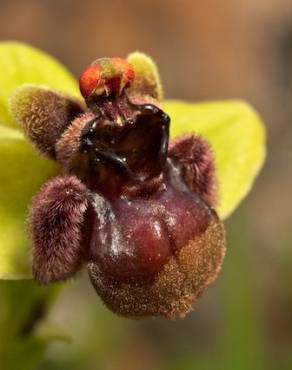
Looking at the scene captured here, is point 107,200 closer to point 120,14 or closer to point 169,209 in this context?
point 169,209

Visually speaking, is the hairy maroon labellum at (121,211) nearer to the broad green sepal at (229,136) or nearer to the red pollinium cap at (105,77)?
the red pollinium cap at (105,77)

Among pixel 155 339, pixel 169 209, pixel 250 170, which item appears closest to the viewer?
pixel 169 209

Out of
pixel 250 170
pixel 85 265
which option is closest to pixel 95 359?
Result: pixel 250 170

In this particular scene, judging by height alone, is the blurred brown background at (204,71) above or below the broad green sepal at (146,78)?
below

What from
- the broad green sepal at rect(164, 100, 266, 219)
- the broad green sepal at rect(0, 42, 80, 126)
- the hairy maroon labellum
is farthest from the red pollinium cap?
the broad green sepal at rect(164, 100, 266, 219)

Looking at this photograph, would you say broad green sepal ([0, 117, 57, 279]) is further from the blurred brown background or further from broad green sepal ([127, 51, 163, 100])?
the blurred brown background

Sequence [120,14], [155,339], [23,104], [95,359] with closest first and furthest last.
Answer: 1. [23,104]
2. [95,359]
3. [155,339]
4. [120,14]

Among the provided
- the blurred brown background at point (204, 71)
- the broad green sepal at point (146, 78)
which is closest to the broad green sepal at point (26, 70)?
the broad green sepal at point (146, 78)
